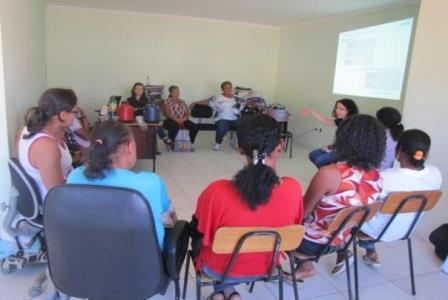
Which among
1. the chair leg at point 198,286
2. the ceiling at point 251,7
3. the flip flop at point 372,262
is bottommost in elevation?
the flip flop at point 372,262

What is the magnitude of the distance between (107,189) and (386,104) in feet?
15.7

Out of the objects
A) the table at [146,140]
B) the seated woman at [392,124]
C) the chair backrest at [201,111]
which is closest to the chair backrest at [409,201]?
the seated woman at [392,124]

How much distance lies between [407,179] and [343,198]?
19.1 inches

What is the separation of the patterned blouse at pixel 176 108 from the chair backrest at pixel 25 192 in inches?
161

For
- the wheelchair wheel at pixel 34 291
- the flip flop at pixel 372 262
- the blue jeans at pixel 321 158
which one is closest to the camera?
the wheelchair wheel at pixel 34 291

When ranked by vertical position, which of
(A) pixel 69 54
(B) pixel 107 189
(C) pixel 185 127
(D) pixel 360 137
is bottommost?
(C) pixel 185 127

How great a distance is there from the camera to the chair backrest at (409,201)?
1.78 m

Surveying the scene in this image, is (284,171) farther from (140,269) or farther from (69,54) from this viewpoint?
(69,54)

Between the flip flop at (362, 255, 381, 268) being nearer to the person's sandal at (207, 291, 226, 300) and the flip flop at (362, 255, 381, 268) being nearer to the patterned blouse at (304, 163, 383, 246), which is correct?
the patterned blouse at (304, 163, 383, 246)

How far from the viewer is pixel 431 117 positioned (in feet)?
9.16

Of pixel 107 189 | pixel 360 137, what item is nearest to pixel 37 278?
pixel 107 189

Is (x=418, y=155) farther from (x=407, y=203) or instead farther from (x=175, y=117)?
(x=175, y=117)

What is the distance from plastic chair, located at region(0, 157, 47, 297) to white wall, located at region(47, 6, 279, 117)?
5001 mm

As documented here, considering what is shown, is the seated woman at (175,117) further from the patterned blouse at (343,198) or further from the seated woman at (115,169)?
the seated woman at (115,169)
